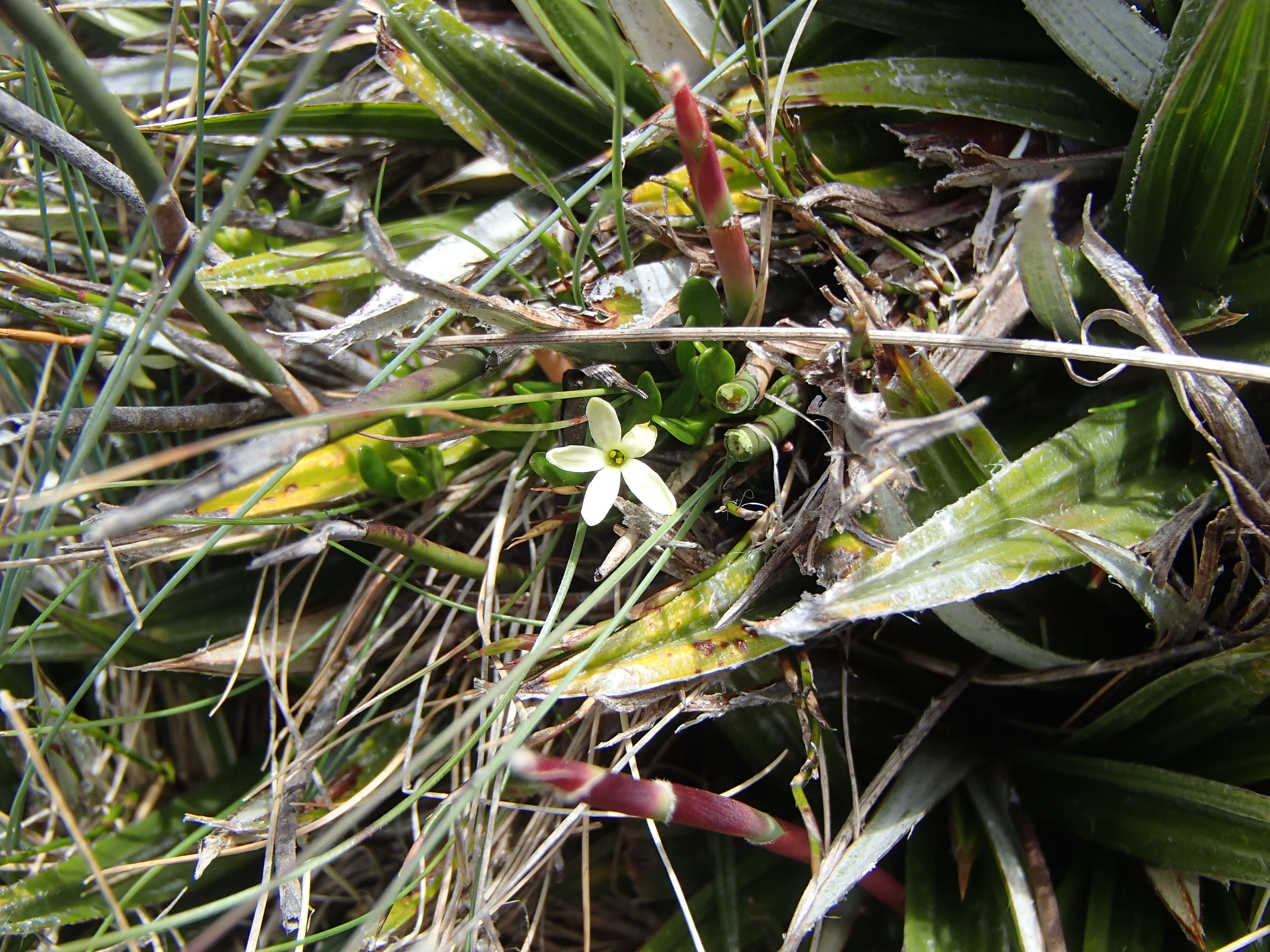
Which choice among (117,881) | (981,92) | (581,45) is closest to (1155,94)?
(981,92)

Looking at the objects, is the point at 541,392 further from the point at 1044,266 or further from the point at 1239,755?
the point at 1239,755

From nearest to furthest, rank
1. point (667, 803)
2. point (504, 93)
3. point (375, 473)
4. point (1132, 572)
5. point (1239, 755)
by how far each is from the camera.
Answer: point (667, 803) < point (1132, 572) < point (1239, 755) < point (375, 473) < point (504, 93)

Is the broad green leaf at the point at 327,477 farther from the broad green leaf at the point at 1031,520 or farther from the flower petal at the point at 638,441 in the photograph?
the broad green leaf at the point at 1031,520

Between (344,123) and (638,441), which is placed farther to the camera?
(344,123)

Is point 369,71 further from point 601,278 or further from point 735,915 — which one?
point 735,915

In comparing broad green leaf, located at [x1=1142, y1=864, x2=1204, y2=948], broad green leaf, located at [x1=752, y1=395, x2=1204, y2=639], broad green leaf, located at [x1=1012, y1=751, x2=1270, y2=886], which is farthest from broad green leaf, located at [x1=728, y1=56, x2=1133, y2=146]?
broad green leaf, located at [x1=1142, y1=864, x2=1204, y2=948]
